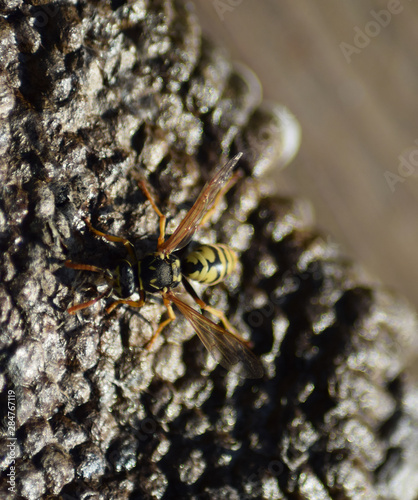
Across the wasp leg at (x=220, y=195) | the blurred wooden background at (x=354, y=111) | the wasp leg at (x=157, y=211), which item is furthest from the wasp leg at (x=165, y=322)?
the blurred wooden background at (x=354, y=111)

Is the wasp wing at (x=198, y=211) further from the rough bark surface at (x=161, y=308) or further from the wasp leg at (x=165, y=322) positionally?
the wasp leg at (x=165, y=322)

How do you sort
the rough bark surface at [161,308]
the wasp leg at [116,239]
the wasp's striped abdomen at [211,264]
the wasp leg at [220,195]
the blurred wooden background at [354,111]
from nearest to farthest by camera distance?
1. the rough bark surface at [161,308]
2. the wasp leg at [116,239]
3. the wasp's striped abdomen at [211,264]
4. the wasp leg at [220,195]
5. the blurred wooden background at [354,111]

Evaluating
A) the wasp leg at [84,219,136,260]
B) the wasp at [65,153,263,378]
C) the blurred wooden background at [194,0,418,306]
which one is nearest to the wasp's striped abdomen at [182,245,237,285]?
the wasp at [65,153,263,378]

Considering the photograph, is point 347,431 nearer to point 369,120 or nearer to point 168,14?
point 369,120

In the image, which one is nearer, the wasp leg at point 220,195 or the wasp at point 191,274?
the wasp at point 191,274

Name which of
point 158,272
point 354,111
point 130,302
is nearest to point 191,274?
point 158,272

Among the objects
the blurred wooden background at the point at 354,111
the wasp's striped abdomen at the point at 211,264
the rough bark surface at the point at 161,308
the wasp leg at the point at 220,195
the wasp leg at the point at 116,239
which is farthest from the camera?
the blurred wooden background at the point at 354,111

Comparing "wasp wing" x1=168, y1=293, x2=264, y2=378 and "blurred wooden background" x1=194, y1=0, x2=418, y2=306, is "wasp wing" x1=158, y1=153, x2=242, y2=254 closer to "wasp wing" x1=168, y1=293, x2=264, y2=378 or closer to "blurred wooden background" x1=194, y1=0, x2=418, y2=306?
"wasp wing" x1=168, y1=293, x2=264, y2=378

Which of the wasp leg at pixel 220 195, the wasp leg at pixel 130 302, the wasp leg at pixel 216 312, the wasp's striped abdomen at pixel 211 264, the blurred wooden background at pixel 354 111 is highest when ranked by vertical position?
the blurred wooden background at pixel 354 111

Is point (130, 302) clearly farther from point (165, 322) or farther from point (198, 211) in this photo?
point (198, 211)
